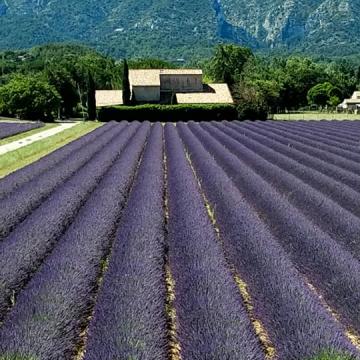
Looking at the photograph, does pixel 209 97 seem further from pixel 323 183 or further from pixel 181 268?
pixel 181 268

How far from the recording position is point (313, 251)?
6797 millimetres

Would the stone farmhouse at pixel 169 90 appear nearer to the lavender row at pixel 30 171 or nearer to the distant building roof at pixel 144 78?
the distant building roof at pixel 144 78

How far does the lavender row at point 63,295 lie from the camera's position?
14.5ft

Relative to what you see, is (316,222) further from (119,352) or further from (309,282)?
(119,352)

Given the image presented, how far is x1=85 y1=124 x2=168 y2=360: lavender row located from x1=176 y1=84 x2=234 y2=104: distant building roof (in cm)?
4192

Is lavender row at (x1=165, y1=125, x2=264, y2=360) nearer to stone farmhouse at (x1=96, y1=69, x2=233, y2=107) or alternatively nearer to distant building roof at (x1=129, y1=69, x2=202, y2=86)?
stone farmhouse at (x1=96, y1=69, x2=233, y2=107)

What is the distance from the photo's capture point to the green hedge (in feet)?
145

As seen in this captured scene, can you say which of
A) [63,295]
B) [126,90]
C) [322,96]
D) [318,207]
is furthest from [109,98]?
[63,295]

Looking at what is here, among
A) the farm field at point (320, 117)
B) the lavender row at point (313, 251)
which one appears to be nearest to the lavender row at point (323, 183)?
the lavender row at point (313, 251)

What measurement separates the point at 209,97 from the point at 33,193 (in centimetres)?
4169

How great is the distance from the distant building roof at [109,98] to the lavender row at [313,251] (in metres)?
43.9

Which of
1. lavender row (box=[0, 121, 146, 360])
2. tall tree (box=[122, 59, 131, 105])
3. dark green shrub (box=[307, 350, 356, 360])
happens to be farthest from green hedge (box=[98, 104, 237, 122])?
dark green shrub (box=[307, 350, 356, 360])

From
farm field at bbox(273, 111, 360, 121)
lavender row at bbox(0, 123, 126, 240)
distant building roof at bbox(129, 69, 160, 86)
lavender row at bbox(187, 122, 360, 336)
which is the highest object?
distant building roof at bbox(129, 69, 160, 86)

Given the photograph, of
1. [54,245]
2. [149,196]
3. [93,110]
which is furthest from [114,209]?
[93,110]
